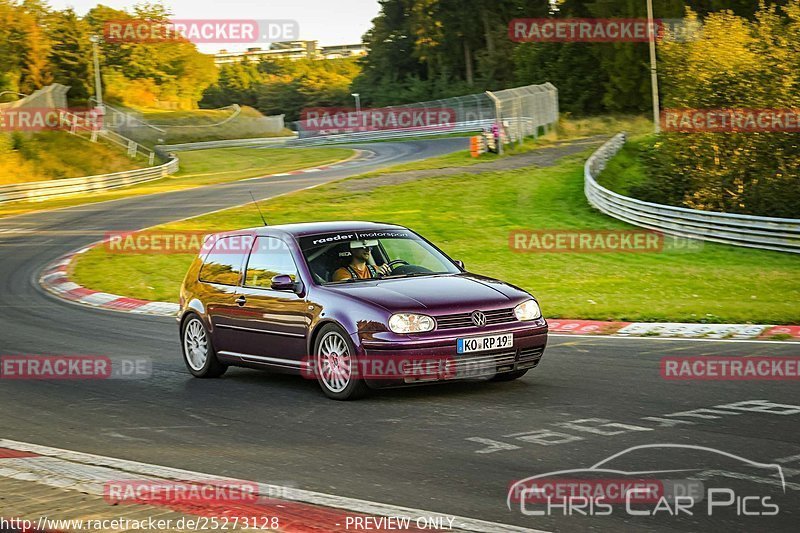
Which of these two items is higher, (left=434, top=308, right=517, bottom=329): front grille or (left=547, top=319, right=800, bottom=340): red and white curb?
(left=434, top=308, right=517, bottom=329): front grille

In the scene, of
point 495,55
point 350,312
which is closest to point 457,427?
point 350,312

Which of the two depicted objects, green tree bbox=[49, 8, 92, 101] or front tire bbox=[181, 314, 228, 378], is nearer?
front tire bbox=[181, 314, 228, 378]

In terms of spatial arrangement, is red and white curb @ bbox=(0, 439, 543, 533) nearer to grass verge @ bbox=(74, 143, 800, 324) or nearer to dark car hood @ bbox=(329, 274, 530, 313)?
dark car hood @ bbox=(329, 274, 530, 313)

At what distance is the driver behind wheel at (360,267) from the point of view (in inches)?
400

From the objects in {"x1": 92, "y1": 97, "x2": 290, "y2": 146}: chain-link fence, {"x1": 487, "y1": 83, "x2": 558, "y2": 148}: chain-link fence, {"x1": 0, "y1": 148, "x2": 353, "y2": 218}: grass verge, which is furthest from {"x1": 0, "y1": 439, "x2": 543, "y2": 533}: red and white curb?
{"x1": 92, "y1": 97, "x2": 290, "y2": 146}: chain-link fence

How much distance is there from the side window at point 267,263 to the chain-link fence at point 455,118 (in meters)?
37.3

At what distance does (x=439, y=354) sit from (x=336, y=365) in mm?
983

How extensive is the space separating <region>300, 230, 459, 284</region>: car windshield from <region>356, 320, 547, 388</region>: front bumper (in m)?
1.15

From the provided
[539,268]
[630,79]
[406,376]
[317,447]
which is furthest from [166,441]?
[630,79]

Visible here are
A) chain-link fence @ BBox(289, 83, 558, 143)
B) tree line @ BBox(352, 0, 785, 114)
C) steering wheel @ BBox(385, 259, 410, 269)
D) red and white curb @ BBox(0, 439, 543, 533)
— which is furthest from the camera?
tree line @ BBox(352, 0, 785, 114)

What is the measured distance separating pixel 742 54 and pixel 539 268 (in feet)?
42.1

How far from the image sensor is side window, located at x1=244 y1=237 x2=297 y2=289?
10375mm

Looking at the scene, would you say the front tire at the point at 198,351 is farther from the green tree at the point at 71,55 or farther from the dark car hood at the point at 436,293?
the green tree at the point at 71,55

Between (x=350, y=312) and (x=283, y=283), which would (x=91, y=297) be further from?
(x=350, y=312)
